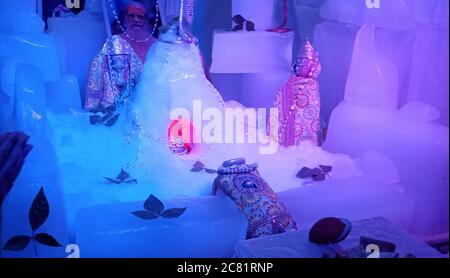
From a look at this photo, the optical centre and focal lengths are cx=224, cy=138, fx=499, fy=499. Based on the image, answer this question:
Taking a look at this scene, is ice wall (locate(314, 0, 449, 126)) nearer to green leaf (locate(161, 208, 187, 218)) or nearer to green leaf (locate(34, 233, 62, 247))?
green leaf (locate(161, 208, 187, 218))

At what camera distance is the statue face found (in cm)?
130

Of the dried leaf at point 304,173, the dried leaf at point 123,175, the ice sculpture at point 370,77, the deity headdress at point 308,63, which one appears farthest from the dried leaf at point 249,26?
the dried leaf at point 123,175

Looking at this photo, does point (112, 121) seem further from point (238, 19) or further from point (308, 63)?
point (308, 63)

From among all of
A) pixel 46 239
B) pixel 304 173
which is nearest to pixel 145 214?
pixel 46 239

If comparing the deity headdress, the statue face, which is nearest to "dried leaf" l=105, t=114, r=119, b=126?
the statue face

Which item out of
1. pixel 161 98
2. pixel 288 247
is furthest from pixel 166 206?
pixel 161 98

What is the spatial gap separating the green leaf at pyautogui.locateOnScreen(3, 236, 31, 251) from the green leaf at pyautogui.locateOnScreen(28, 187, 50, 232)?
0.08 ft

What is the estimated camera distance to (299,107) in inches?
63.7

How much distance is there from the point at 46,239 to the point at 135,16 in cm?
63

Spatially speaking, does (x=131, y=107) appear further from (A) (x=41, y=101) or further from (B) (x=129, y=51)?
(A) (x=41, y=101)

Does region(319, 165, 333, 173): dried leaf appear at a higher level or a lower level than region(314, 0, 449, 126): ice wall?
lower

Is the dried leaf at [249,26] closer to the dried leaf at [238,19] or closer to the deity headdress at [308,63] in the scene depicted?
the dried leaf at [238,19]

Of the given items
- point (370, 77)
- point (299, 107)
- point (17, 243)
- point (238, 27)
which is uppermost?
point (238, 27)

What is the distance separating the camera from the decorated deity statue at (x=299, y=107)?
1565 mm
